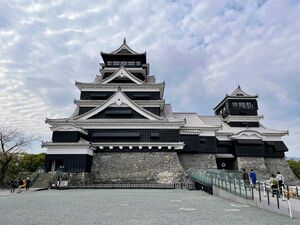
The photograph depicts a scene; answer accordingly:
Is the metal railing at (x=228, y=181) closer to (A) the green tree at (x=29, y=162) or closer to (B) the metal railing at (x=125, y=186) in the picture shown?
(B) the metal railing at (x=125, y=186)

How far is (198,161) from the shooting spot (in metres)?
26.1

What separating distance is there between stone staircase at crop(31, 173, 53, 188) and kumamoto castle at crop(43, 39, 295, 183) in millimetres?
1326

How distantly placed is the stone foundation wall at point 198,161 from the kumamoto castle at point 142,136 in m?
0.11

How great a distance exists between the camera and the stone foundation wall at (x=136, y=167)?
2223cm

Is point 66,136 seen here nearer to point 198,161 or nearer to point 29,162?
point 198,161

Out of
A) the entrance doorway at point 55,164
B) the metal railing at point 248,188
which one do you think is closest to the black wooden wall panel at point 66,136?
the entrance doorway at point 55,164

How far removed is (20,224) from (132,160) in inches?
663

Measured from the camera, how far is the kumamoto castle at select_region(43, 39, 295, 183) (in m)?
22.3

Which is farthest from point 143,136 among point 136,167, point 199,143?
point 199,143

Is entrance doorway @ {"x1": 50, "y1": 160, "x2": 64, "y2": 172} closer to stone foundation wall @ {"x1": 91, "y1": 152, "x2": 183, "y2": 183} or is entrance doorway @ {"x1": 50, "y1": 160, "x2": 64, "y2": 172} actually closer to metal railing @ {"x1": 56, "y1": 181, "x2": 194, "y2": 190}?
metal railing @ {"x1": 56, "y1": 181, "x2": 194, "y2": 190}

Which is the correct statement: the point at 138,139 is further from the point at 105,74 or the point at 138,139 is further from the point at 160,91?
the point at 105,74

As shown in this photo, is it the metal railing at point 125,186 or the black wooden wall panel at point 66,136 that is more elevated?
the black wooden wall panel at point 66,136

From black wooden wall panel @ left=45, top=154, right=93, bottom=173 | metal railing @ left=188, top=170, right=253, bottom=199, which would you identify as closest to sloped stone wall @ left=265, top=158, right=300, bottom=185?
metal railing @ left=188, top=170, right=253, bottom=199

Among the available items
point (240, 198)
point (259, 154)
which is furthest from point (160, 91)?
point (240, 198)
